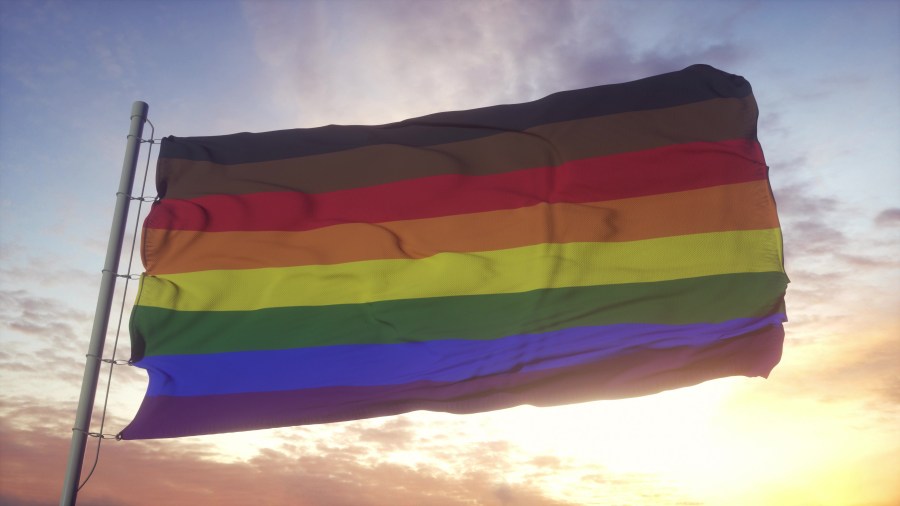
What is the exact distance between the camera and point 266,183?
26.7 feet

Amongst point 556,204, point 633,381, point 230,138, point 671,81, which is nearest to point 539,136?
point 556,204

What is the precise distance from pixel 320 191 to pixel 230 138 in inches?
46.1

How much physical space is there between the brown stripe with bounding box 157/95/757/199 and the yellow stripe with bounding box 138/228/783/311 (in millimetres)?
960

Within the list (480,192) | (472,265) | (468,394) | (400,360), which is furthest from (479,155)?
(468,394)

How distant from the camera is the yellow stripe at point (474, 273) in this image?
6.79m

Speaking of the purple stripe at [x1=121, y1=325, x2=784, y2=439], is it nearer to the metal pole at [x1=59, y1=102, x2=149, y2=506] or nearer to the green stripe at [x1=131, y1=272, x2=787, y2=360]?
the green stripe at [x1=131, y1=272, x2=787, y2=360]

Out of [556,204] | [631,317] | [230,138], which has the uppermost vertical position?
[230,138]

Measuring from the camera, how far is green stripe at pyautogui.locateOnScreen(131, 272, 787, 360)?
6.64 m

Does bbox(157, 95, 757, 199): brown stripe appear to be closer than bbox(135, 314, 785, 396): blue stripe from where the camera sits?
No

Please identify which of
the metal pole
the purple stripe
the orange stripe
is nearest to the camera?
the metal pole

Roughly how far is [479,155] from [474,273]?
134 cm

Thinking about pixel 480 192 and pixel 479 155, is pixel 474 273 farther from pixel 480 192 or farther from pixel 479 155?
pixel 479 155

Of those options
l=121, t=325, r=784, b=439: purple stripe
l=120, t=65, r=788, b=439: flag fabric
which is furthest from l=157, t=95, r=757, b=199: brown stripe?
l=121, t=325, r=784, b=439: purple stripe

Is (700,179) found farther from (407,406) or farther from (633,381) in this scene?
(407,406)
